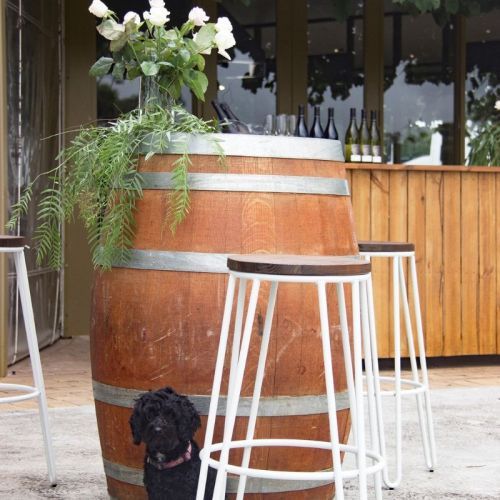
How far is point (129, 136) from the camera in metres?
3.11

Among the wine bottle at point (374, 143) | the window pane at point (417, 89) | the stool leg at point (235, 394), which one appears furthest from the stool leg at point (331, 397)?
the window pane at point (417, 89)

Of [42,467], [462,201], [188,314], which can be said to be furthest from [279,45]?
[188,314]

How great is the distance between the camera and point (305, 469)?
9.93 feet

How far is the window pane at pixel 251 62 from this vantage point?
8516 mm

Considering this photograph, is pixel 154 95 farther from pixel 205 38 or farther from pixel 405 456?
pixel 405 456

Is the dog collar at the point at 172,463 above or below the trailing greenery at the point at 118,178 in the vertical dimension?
below

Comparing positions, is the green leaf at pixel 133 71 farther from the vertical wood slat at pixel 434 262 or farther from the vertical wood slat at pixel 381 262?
the vertical wood slat at pixel 434 262

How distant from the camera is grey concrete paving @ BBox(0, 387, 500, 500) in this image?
140 inches

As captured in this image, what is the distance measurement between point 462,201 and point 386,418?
79.2 inches

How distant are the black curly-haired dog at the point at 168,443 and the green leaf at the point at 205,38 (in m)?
1.12

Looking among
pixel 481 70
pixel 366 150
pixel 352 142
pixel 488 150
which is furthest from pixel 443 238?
pixel 481 70

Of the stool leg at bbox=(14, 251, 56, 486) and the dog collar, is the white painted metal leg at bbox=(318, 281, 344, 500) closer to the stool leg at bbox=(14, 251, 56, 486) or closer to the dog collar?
the dog collar

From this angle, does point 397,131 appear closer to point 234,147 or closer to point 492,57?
point 492,57

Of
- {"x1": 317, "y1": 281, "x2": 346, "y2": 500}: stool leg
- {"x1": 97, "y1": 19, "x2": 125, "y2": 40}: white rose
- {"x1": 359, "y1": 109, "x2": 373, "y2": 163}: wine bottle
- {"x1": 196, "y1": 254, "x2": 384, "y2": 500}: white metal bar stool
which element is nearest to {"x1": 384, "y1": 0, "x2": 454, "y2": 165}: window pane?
{"x1": 359, "y1": 109, "x2": 373, "y2": 163}: wine bottle
